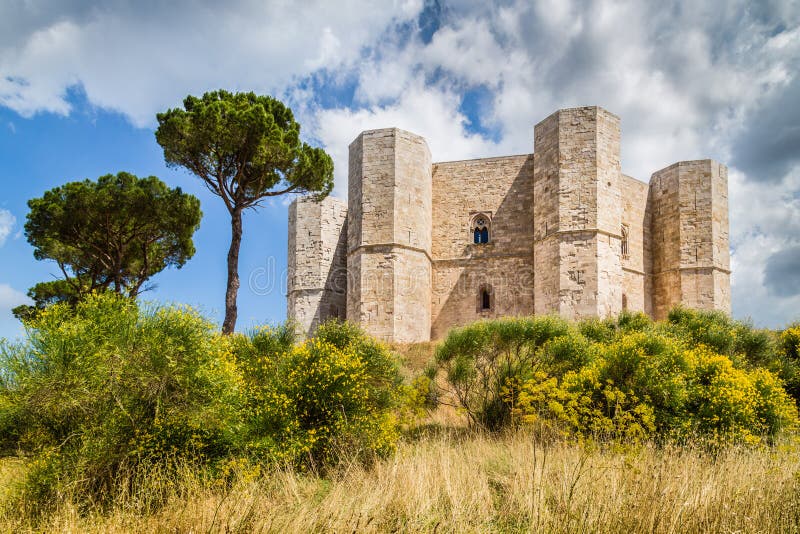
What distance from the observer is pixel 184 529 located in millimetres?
3352

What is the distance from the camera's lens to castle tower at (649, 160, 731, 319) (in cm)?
1753

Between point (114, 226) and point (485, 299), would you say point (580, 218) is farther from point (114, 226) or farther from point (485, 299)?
point (114, 226)

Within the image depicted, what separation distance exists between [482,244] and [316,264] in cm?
591

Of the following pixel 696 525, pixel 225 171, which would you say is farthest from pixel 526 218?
pixel 696 525

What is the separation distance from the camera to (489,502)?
4.02 meters

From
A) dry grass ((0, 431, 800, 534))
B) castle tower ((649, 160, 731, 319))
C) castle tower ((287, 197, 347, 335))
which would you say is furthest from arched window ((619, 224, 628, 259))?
dry grass ((0, 431, 800, 534))

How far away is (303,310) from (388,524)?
1527 centimetres

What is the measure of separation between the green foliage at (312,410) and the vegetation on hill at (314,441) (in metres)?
0.02

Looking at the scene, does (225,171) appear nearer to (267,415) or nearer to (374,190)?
(374,190)

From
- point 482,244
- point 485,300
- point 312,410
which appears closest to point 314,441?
point 312,410

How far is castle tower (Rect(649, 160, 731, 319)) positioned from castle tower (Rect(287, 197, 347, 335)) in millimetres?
11371

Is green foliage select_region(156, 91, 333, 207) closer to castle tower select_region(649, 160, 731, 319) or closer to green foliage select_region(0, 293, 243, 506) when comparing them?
green foliage select_region(0, 293, 243, 506)

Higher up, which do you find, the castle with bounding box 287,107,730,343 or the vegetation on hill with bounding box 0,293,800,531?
the castle with bounding box 287,107,730,343

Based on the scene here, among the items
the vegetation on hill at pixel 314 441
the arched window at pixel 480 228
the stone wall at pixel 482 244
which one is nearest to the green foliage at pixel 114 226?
the stone wall at pixel 482 244
